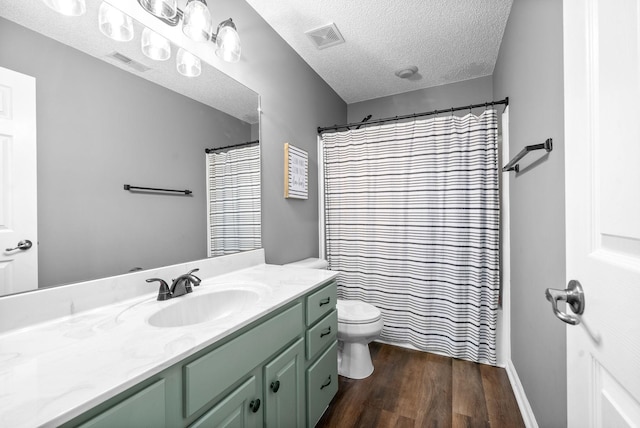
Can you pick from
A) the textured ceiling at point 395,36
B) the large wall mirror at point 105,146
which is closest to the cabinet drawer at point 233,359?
the large wall mirror at point 105,146

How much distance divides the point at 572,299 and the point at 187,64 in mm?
1713

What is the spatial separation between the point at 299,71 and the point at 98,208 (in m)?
1.83

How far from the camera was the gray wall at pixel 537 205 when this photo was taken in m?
1.02

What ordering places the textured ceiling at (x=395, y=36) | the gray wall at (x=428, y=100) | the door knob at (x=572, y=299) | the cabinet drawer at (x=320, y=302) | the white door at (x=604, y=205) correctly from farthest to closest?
1. the gray wall at (x=428, y=100)
2. the textured ceiling at (x=395, y=36)
3. the cabinet drawer at (x=320, y=302)
4. the door knob at (x=572, y=299)
5. the white door at (x=604, y=205)

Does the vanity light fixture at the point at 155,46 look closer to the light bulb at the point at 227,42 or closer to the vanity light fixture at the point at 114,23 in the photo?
the vanity light fixture at the point at 114,23

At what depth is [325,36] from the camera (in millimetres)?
1964

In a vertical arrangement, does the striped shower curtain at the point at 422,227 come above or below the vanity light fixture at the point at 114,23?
below

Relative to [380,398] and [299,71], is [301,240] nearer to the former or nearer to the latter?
[380,398]

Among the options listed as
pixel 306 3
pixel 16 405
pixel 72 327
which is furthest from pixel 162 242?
pixel 306 3

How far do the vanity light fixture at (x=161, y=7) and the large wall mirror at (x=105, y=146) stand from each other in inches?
4.2

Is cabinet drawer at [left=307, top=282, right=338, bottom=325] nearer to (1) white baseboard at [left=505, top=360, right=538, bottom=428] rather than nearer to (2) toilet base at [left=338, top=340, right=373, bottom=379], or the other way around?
(2) toilet base at [left=338, top=340, right=373, bottom=379]

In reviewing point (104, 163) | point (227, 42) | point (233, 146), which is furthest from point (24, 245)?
point (227, 42)

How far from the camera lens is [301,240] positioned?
2.27 meters

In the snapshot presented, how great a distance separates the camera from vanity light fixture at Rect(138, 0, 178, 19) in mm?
1080
